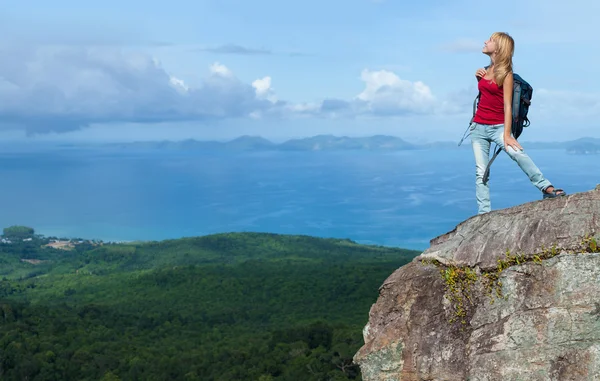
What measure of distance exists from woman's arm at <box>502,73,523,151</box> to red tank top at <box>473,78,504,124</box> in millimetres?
252

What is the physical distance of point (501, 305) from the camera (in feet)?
23.4

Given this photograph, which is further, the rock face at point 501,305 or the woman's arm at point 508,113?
the woman's arm at point 508,113

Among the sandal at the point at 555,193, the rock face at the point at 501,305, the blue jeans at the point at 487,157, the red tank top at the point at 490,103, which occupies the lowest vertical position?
the rock face at the point at 501,305

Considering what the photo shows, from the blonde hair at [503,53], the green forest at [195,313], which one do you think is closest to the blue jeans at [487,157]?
the blonde hair at [503,53]

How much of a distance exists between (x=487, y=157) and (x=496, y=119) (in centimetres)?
65

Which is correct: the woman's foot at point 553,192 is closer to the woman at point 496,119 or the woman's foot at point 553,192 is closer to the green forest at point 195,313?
the woman at point 496,119

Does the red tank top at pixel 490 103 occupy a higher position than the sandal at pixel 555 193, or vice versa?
the red tank top at pixel 490 103

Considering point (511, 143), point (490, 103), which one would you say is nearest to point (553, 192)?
point (511, 143)

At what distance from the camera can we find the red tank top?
851 centimetres

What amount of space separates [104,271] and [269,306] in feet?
168

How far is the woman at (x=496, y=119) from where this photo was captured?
8125mm

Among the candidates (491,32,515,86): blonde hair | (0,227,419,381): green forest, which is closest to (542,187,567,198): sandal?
(491,32,515,86): blonde hair

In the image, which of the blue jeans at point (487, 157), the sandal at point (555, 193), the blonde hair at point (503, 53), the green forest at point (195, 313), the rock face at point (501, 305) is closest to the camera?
the rock face at point (501, 305)

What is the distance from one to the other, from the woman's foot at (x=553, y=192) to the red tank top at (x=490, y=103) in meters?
1.29
